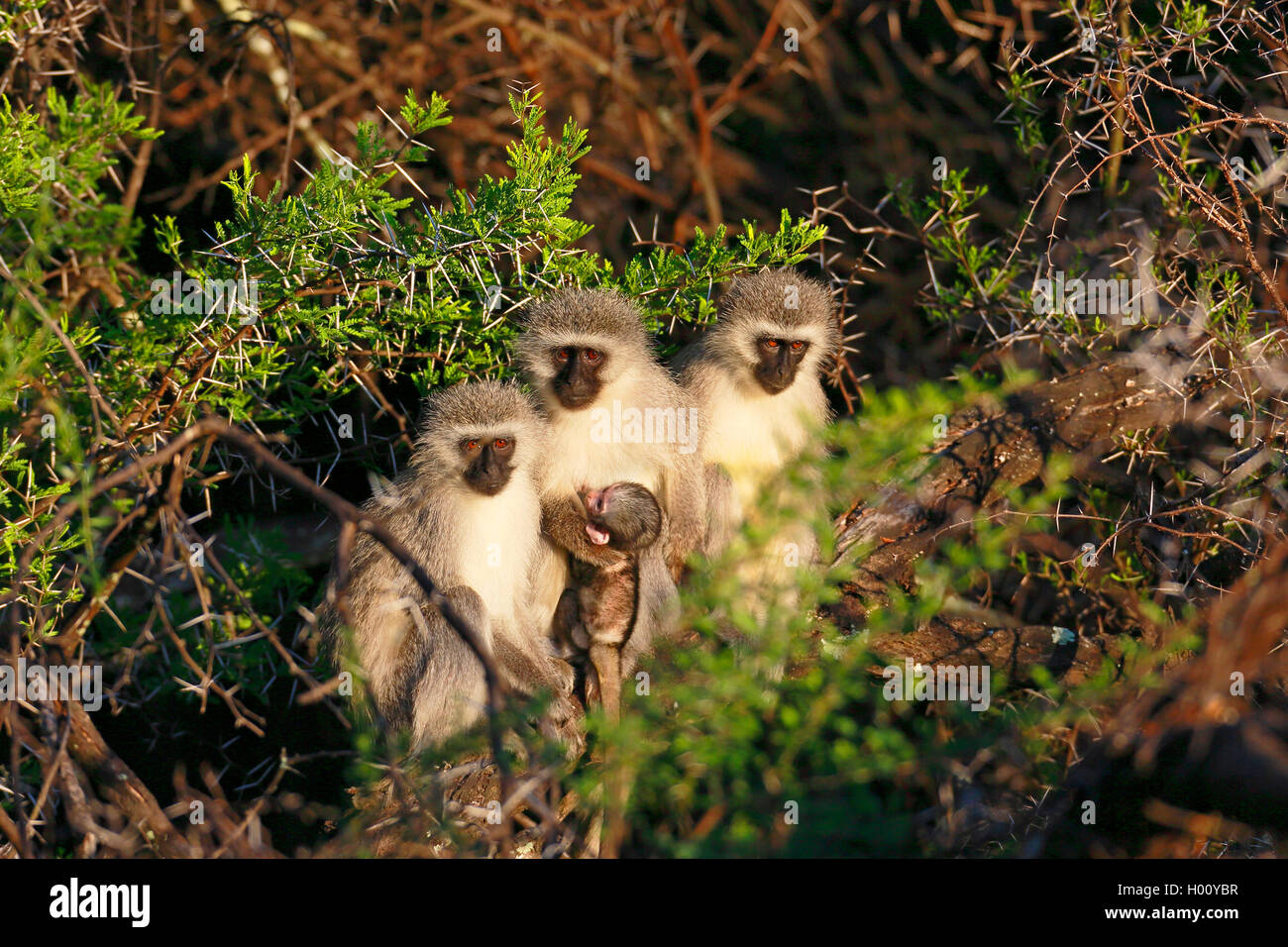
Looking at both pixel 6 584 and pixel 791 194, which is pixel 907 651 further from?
pixel 791 194

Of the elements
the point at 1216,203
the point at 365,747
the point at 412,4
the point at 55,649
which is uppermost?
the point at 412,4

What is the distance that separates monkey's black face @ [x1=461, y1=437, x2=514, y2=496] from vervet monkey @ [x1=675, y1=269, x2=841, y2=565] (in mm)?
970

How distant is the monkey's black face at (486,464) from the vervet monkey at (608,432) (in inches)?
16.2

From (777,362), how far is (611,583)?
1100 millimetres

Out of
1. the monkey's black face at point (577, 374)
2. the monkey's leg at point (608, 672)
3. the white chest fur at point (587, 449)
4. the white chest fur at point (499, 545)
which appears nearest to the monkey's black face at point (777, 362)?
the white chest fur at point (587, 449)

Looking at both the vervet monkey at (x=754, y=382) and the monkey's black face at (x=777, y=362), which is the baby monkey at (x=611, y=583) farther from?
the monkey's black face at (x=777, y=362)

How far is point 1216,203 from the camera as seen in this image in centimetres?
397

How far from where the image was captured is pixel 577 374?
4.29 metres

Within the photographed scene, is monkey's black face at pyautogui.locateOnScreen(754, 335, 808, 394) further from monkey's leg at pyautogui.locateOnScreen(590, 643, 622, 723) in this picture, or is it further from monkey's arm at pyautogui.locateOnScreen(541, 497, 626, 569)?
monkey's leg at pyautogui.locateOnScreen(590, 643, 622, 723)

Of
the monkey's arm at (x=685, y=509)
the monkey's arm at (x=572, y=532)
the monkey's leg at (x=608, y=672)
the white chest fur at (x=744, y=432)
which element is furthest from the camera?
the white chest fur at (x=744, y=432)

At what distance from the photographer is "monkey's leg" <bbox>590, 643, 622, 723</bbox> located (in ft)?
14.0

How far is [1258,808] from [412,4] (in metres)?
6.53

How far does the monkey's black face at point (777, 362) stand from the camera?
462 centimetres
